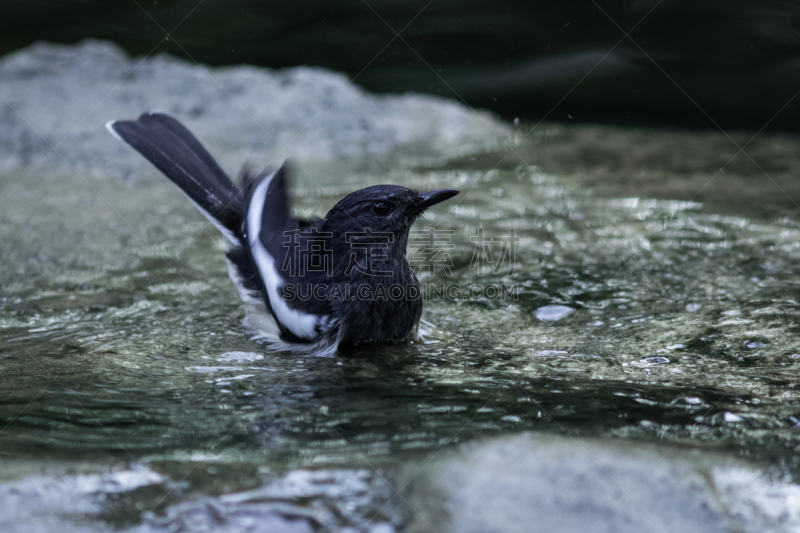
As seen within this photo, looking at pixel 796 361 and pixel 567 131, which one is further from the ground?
pixel 567 131

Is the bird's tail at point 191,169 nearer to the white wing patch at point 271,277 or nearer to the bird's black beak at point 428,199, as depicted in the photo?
the white wing patch at point 271,277

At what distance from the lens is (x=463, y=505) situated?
5.37ft

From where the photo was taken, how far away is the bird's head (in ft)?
10.1

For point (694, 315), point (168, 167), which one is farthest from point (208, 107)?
point (694, 315)

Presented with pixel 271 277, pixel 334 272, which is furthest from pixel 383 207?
pixel 271 277

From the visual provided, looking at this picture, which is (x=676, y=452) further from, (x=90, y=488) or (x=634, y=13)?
(x=634, y=13)

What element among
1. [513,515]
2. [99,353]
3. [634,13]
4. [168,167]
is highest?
[634,13]

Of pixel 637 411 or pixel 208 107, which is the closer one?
pixel 637 411

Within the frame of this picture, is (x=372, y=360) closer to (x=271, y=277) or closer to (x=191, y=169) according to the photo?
(x=271, y=277)

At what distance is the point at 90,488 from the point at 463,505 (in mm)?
873

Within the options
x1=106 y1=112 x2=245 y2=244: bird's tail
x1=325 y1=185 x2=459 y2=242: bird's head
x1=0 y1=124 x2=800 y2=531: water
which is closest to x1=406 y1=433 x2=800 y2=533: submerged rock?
x1=0 y1=124 x2=800 y2=531: water

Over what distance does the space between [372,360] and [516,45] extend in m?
5.45

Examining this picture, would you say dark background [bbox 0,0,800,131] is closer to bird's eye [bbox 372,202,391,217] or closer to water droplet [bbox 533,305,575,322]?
bird's eye [bbox 372,202,391,217]

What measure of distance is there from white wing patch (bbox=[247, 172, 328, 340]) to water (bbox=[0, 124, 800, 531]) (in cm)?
16
